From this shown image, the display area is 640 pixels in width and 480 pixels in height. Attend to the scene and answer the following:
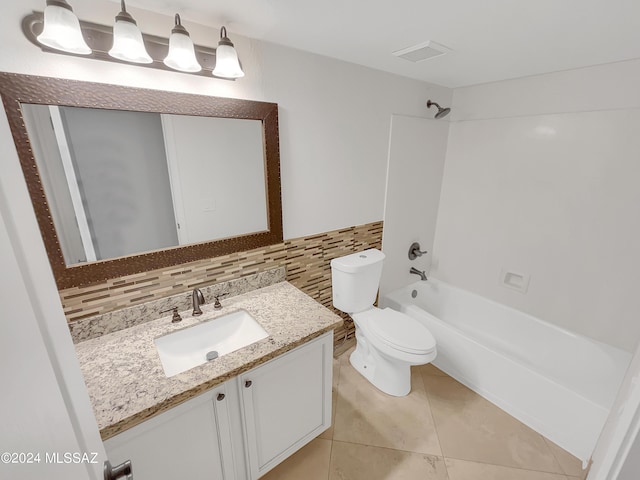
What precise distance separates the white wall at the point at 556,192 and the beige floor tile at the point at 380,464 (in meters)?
1.46

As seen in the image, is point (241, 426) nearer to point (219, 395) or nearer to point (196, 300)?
point (219, 395)

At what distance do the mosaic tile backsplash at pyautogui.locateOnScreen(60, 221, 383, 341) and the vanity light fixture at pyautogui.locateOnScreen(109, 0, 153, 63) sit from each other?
0.87 m

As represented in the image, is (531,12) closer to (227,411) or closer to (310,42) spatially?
(310,42)

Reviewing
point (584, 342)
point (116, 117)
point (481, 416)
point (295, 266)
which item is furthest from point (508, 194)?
point (116, 117)

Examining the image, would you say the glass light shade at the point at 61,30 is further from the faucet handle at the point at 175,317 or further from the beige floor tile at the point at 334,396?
the beige floor tile at the point at 334,396

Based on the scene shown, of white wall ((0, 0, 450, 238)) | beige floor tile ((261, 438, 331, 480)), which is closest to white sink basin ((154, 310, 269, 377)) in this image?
white wall ((0, 0, 450, 238))

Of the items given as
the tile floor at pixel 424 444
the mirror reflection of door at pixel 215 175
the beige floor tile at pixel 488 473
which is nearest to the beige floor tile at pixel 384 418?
the tile floor at pixel 424 444

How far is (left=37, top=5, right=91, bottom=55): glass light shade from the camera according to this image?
0.85 m

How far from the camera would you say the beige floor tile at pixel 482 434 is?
5.08 ft

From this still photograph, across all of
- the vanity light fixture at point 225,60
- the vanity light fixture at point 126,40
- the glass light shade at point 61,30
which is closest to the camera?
the glass light shade at point 61,30

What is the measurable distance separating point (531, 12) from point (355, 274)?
1507 millimetres

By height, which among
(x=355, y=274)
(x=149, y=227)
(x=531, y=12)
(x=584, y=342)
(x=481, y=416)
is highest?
(x=531, y=12)

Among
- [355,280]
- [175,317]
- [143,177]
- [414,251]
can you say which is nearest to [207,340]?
[175,317]

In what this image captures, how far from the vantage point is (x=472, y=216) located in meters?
2.45
